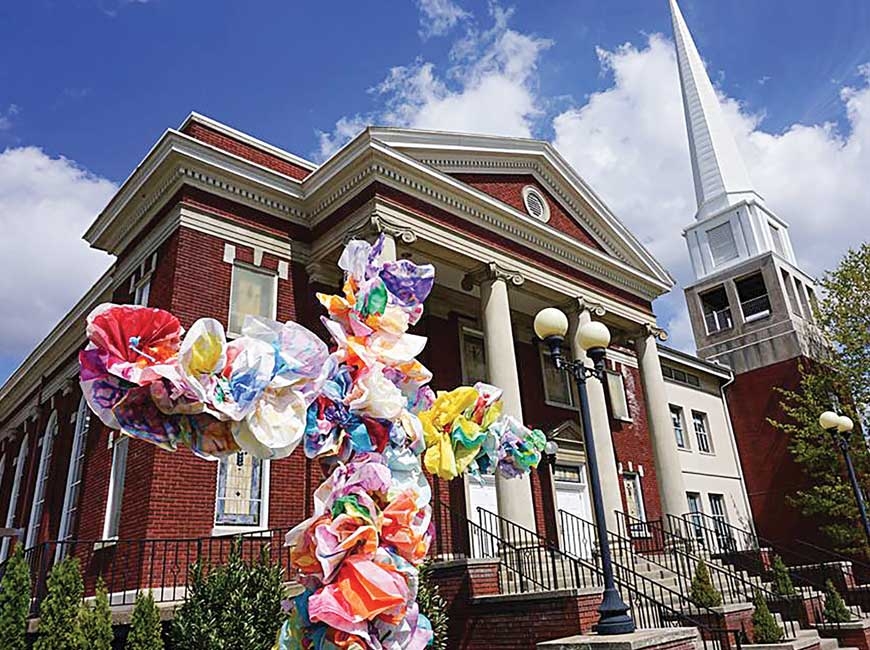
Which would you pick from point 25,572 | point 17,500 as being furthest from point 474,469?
point 17,500

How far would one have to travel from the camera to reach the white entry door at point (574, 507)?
52.6ft

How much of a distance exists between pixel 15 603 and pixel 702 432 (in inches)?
950

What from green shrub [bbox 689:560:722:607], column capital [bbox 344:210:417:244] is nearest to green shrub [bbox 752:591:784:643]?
green shrub [bbox 689:560:722:607]

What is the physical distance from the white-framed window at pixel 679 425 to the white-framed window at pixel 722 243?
9.53m

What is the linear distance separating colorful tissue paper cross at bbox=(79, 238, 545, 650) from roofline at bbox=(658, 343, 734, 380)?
22846mm

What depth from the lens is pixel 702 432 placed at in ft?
86.2

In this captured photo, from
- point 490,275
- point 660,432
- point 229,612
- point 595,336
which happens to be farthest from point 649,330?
point 229,612

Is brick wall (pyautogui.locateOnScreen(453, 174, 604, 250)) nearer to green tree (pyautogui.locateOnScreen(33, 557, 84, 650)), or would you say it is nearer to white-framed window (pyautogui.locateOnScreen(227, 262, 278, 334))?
white-framed window (pyautogui.locateOnScreen(227, 262, 278, 334))

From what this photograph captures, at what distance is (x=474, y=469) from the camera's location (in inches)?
161

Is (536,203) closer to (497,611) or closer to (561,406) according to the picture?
(561,406)

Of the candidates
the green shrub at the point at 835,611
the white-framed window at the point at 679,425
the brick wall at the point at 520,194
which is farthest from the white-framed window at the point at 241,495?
the white-framed window at the point at 679,425

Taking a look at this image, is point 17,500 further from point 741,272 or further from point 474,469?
point 741,272

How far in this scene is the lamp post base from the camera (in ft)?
23.8

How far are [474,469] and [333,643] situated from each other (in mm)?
1569
